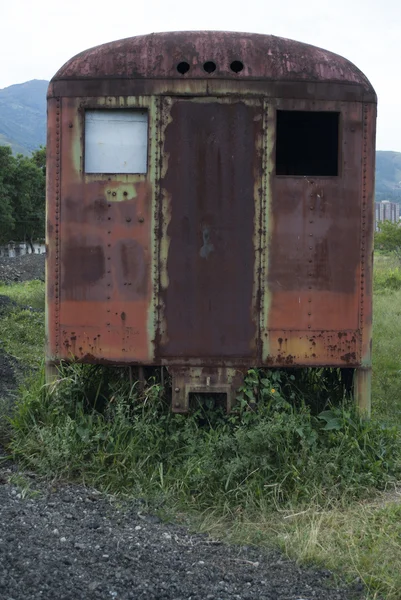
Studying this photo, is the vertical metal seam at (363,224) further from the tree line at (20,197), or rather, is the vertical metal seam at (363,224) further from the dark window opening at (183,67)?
the tree line at (20,197)

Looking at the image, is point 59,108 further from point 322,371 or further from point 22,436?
point 322,371

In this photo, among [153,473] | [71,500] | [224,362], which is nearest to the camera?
[71,500]

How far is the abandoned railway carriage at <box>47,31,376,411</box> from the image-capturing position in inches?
228

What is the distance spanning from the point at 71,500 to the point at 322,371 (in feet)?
9.55

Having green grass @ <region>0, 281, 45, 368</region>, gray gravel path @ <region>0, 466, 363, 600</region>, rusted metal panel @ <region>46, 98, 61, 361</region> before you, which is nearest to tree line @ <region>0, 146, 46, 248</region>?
green grass @ <region>0, 281, 45, 368</region>

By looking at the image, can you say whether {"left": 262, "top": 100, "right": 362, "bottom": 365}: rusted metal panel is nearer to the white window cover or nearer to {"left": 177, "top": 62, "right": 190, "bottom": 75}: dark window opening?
{"left": 177, "top": 62, "right": 190, "bottom": 75}: dark window opening

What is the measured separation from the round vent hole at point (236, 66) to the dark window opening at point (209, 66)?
0.50 feet

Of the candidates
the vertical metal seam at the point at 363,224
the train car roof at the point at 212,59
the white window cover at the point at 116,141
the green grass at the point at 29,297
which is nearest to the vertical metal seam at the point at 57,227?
the white window cover at the point at 116,141

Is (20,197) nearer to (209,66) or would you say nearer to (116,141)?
(116,141)

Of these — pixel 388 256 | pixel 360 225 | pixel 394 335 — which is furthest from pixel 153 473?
pixel 388 256

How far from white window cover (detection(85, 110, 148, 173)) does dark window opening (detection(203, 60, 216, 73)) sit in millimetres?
626

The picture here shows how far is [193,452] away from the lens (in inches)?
221

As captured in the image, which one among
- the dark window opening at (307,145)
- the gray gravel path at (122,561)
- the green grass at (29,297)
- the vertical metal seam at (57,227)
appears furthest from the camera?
the green grass at (29,297)

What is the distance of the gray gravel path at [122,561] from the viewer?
3.66 m
